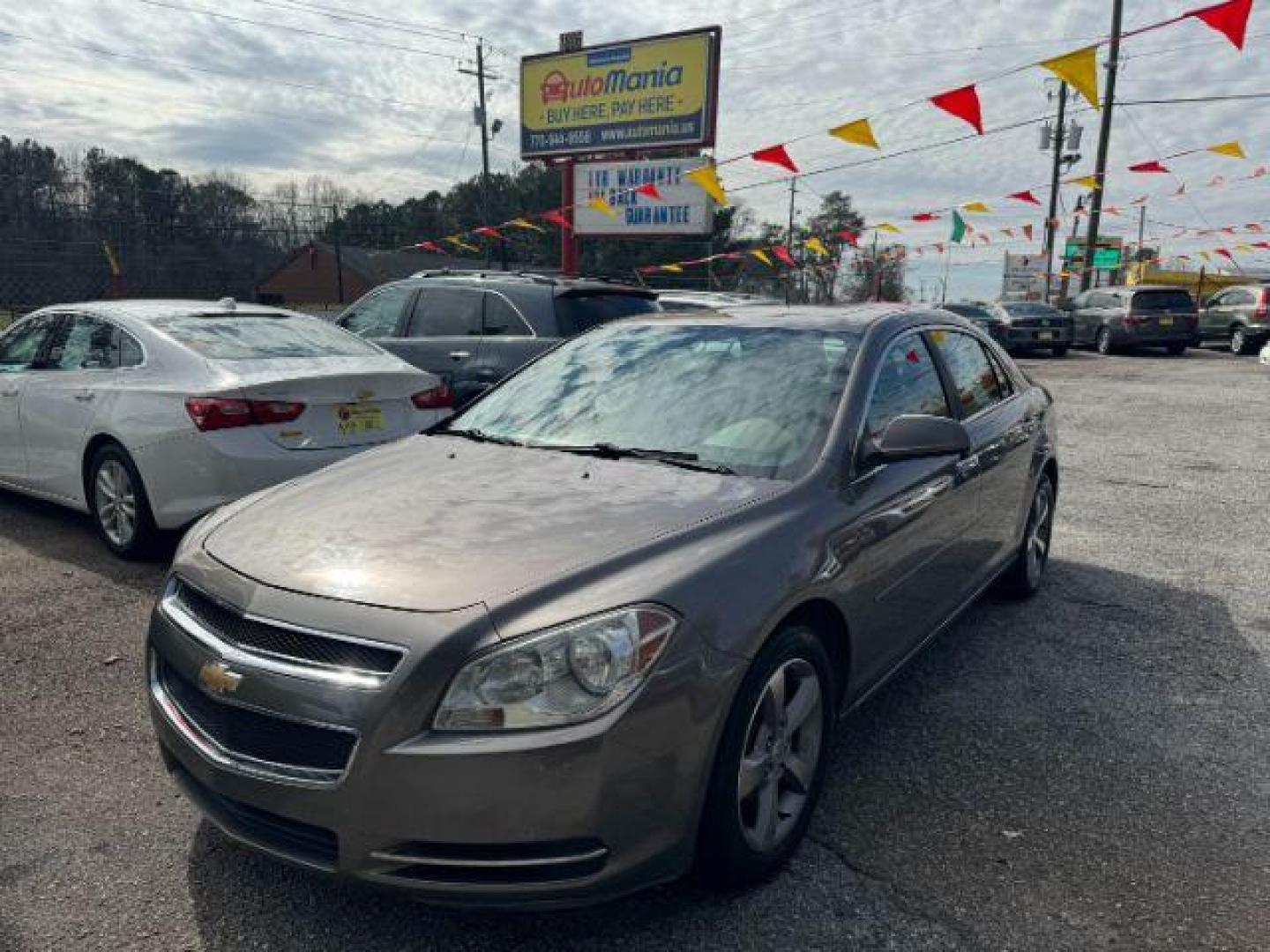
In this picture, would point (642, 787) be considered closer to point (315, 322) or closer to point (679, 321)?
point (679, 321)

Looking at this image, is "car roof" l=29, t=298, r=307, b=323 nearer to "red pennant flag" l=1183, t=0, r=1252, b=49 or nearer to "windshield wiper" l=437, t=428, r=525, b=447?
"windshield wiper" l=437, t=428, r=525, b=447

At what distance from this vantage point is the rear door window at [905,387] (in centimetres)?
316

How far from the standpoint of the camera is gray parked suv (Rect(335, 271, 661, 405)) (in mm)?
7324

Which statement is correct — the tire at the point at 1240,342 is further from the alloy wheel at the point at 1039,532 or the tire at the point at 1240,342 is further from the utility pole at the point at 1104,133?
the alloy wheel at the point at 1039,532

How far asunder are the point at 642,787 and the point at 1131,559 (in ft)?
15.0

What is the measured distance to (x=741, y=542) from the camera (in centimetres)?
235

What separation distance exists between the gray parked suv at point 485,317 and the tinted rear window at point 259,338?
5.16ft

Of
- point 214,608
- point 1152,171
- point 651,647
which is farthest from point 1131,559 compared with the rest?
point 1152,171

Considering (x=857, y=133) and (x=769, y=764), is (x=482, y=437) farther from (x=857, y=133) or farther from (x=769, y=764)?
(x=857, y=133)

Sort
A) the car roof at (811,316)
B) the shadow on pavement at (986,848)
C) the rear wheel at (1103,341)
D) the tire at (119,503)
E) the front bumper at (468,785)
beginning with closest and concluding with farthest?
1. the front bumper at (468,785)
2. the shadow on pavement at (986,848)
3. the car roof at (811,316)
4. the tire at (119,503)
5. the rear wheel at (1103,341)

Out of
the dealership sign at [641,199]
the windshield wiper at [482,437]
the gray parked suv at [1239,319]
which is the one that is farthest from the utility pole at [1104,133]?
the windshield wiper at [482,437]

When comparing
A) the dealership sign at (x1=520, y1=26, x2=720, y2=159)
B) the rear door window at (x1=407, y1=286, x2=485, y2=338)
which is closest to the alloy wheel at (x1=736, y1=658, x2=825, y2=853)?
the rear door window at (x1=407, y1=286, x2=485, y2=338)

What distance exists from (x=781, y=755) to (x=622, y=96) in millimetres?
17748

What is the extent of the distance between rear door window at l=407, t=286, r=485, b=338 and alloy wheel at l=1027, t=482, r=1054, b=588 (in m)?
4.63
